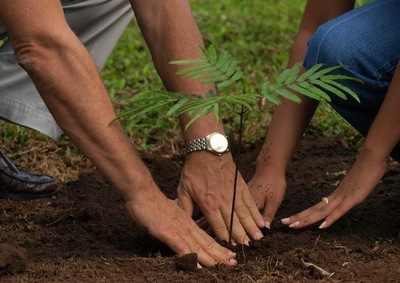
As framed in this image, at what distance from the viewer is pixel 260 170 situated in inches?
139

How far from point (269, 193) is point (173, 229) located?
0.54 m

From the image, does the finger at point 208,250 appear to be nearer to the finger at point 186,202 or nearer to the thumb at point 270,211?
the finger at point 186,202

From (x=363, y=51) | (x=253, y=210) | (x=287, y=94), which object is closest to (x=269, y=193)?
(x=253, y=210)

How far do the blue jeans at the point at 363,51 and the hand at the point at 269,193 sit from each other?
1.33 feet

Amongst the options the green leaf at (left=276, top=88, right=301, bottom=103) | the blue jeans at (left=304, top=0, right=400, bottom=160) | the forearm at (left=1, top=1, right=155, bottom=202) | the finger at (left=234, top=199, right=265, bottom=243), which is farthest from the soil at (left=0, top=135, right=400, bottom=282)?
the green leaf at (left=276, top=88, right=301, bottom=103)

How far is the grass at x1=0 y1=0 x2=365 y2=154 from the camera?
4805 mm

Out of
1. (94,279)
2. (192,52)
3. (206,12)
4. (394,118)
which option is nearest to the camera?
(94,279)

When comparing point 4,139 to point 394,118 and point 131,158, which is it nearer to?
point 131,158

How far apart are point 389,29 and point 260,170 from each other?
2.43ft

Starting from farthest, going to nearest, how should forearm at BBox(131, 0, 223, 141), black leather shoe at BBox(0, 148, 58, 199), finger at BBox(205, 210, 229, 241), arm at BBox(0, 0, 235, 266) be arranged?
1. black leather shoe at BBox(0, 148, 58, 199)
2. forearm at BBox(131, 0, 223, 141)
3. finger at BBox(205, 210, 229, 241)
4. arm at BBox(0, 0, 235, 266)

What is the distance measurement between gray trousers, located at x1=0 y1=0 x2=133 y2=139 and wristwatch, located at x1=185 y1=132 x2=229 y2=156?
128cm

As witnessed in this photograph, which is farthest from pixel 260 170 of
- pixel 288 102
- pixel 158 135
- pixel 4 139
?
pixel 4 139

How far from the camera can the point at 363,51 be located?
11.3 feet

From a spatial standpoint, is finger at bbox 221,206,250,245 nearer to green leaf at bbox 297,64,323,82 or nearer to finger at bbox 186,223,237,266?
finger at bbox 186,223,237,266
